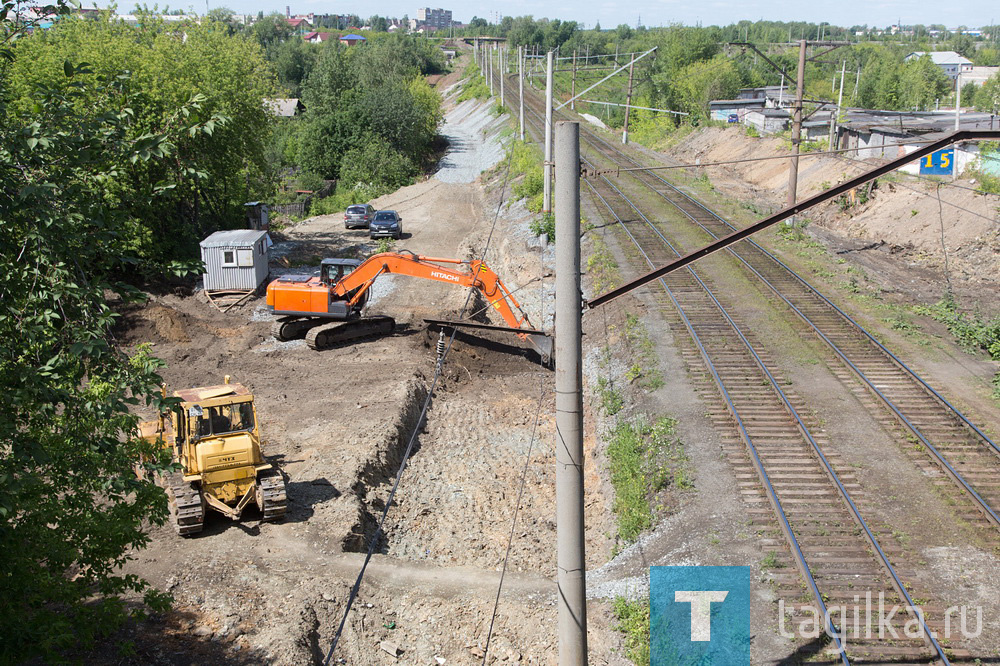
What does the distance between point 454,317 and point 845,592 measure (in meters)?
16.9

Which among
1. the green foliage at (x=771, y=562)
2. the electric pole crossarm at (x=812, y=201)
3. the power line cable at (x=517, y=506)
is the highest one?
the electric pole crossarm at (x=812, y=201)

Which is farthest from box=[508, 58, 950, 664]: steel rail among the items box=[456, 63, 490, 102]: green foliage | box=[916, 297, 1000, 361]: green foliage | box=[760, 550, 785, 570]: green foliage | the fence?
box=[456, 63, 490, 102]: green foliage

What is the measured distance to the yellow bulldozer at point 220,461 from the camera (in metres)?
14.5

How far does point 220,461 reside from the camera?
1470cm

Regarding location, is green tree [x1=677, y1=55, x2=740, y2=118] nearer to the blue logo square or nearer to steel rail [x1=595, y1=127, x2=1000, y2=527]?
steel rail [x1=595, y1=127, x2=1000, y2=527]

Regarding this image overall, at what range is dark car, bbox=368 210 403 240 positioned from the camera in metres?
41.2

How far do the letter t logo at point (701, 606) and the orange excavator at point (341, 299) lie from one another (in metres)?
11.5

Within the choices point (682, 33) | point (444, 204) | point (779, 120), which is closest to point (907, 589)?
point (444, 204)

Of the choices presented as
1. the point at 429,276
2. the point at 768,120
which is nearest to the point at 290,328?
the point at 429,276

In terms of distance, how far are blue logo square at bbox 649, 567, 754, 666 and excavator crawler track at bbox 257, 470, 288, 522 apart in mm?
6469

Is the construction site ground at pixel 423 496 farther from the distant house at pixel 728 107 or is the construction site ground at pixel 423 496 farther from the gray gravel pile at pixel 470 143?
the distant house at pixel 728 107

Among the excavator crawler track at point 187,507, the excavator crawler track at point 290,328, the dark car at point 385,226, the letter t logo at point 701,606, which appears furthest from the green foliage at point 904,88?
the excavator crawler track at point 187,507

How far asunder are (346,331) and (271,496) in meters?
11.3

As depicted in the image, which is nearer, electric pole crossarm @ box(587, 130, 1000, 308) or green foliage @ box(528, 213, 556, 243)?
electric pole crossarm @ box(587, 130, 1000, 308)
